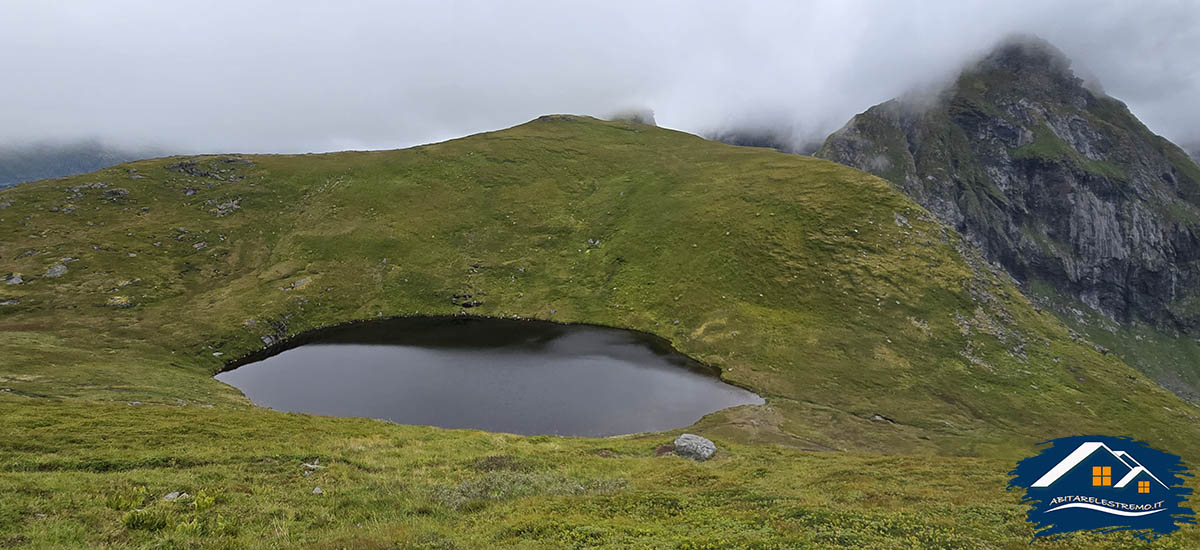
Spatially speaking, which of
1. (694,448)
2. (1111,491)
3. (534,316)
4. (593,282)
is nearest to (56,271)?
(534,316)

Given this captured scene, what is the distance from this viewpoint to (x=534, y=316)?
246ft

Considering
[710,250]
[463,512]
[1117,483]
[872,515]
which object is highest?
[710,250]

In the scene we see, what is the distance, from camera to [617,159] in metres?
126

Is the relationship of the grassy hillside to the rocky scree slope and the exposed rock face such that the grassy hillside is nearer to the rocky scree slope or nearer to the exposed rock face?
the rocky scree slope

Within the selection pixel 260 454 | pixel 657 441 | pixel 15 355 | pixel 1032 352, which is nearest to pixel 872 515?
pixel 657 441

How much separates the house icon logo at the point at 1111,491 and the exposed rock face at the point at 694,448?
58.9 feet

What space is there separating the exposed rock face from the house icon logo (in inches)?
707

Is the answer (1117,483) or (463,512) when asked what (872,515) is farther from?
(463,512)

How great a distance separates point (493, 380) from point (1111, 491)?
45.6 m

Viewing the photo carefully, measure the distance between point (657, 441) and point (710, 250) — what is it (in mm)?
51465

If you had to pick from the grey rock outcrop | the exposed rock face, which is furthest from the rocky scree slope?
the exposed rock face

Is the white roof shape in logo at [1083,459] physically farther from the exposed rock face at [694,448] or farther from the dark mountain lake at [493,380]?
the dark mountain lake at [493,380]

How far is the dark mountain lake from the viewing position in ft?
143

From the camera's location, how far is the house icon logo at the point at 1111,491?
13.9 meters
